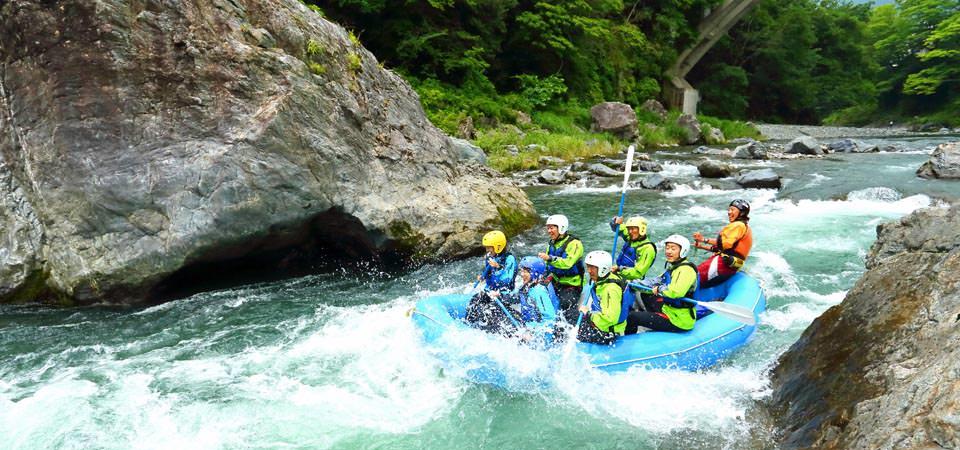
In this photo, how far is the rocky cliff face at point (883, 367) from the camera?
10.0 ft

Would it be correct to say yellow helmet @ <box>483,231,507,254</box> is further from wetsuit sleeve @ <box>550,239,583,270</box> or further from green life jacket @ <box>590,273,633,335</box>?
green life jacket @ <box>590,273,633,335</box>

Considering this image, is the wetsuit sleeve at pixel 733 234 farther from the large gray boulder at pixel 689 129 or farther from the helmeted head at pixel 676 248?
the large gray boulder at pixel 689 129

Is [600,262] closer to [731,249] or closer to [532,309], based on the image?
[532,309]

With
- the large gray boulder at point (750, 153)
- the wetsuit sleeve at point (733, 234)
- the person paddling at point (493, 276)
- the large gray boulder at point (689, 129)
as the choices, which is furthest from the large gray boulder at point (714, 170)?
the person paddling at point (493, 276)

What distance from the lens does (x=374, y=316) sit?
718 centimetres

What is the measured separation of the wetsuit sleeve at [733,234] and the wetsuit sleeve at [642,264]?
1.08 metres

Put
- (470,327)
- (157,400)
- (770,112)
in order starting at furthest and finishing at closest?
1. (770,112)
2. (470,327)
3. (157,400)

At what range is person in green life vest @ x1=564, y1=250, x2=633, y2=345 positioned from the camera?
5.56m

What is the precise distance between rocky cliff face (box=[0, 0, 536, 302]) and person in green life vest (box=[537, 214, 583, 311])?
2742 mm

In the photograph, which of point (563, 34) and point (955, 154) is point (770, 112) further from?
point (955, 154)

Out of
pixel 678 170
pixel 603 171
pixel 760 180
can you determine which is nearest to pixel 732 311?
pixel 760 180

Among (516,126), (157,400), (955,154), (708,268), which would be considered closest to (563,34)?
(516,126)

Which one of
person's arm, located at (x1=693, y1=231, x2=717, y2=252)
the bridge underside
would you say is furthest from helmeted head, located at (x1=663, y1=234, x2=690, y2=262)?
the bridge underside

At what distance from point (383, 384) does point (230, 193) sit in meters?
3.40
